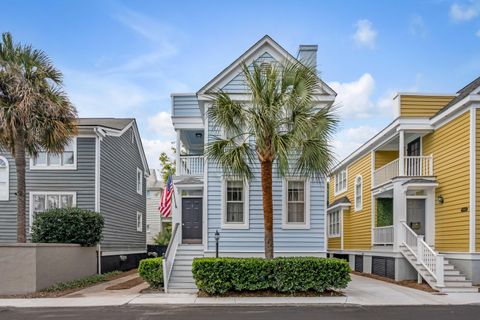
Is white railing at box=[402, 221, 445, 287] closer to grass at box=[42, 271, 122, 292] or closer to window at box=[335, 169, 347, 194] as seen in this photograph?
window at box=[335, 169, 347, 194]

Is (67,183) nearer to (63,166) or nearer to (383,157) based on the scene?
(63,166)

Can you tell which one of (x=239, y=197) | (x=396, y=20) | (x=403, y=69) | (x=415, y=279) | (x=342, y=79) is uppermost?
(x=396, y=20)

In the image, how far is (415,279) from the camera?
1617 centimetres

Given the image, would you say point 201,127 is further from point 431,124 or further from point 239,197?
point 431,124

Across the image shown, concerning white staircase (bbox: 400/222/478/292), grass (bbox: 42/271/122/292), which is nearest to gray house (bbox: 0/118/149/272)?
grass (bbox: 42/271/122/292)

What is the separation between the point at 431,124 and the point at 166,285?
37.7 feet

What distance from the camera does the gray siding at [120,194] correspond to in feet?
62.9

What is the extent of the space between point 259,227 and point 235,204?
3.82ft

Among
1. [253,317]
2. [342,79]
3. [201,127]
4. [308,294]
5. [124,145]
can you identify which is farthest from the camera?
[124,145]

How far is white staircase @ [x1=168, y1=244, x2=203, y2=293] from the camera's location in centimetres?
1377

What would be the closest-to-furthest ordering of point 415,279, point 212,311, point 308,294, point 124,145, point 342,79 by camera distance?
1. point 212,311
2. point 308,294
3. point 342,79
4. point 415,279
5. point 124,145

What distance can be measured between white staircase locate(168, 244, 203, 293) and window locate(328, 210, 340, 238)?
12.8 metres

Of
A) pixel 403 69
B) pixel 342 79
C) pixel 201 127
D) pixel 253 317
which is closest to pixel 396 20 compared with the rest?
pixel 403 69

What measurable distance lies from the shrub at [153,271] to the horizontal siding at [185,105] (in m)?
6.78
